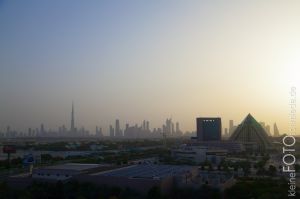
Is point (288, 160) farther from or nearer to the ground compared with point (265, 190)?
farther from the ground

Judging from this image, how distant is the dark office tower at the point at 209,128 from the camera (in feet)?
76.8

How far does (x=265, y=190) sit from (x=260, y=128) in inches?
683

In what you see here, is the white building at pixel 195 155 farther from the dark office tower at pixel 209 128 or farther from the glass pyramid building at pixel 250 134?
the glass pyramid building at pixel 250 134

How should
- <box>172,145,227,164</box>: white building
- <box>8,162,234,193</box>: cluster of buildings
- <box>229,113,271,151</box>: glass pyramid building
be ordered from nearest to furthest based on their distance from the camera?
<box>8,162,234,193</box>: cluster of buildings
<box>172,145,227,164</box>: white building
<box>229,113,271,151</box>: glass pyramid building

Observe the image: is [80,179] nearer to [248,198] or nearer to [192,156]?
[248,198]

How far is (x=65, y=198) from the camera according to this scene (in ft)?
22.0

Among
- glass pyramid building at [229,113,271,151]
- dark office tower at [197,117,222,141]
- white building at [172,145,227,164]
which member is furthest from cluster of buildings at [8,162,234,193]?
glass pyramid building at [229,113,271,151]

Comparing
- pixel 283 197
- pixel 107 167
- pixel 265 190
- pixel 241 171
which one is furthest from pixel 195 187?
pixel 241 171

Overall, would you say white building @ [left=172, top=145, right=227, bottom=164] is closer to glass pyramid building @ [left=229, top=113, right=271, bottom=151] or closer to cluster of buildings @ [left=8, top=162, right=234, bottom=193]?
glass pyramid building @ [left=229, top=113, right=271, bottom=151]

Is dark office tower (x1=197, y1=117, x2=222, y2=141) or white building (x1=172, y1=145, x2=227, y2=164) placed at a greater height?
dark office tower (x1=197, y1=117, x2=222, y2=141)

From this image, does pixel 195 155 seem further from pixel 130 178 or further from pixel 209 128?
pixel 130 178

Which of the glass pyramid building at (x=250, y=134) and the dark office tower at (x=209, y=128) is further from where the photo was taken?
the dark office tower at (x=209, y=128)

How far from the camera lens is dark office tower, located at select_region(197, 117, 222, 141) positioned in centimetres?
2342

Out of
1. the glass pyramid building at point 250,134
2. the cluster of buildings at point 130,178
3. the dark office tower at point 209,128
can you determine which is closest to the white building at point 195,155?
the dark office tower at point 209,128
